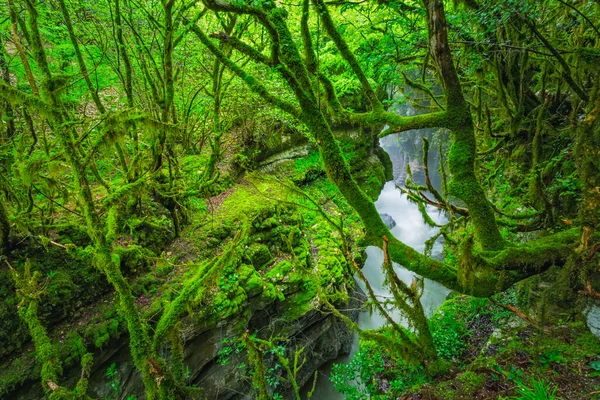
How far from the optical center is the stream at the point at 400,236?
801 cm

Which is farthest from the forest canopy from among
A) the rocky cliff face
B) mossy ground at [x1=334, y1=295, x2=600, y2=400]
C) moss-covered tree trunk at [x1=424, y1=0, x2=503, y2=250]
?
mossy ground at [x1=334, y1=295, x2=600, y2=400]

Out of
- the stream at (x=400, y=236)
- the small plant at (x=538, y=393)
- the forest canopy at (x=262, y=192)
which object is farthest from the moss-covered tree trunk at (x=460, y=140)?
the small plant at (x=538, y=393)

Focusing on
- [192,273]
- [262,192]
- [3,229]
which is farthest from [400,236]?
[3,229]

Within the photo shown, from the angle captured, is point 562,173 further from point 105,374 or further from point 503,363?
point 105,374

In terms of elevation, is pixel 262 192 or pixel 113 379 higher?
pixel 262 192

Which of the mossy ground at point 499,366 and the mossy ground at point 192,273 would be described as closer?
the mossy ground at point 499,366

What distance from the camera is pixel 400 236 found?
18859mm

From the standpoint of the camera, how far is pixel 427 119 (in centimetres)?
289

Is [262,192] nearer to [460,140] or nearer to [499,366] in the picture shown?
→ [460,140]

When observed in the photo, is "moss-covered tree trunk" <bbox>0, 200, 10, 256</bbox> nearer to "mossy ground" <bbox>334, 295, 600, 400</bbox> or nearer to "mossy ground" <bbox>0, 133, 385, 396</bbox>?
"mossy ground" <bbox>0, 133, 385, 396</bbox>

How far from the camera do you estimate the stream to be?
8009mm

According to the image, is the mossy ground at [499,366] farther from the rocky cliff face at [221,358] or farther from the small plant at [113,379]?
the small plant at [113,379]

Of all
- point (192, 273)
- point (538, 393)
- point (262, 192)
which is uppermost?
point (262, 192)

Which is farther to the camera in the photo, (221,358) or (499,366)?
(221,358)
